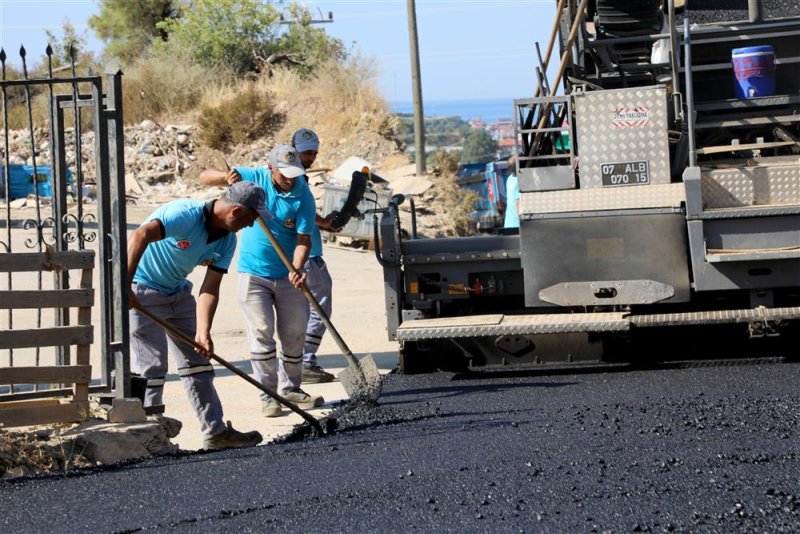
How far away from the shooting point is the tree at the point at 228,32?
→ 35.6m

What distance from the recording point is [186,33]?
3638 centimetres

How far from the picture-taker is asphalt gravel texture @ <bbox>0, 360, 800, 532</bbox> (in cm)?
433

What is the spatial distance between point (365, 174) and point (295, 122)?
803 inches

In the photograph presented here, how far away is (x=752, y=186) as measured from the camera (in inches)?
301

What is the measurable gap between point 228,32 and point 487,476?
32337mm

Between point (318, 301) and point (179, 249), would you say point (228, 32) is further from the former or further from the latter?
point (179, 249)

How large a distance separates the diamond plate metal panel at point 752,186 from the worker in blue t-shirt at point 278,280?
95.9 inches

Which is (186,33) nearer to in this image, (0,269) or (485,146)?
(485,146)

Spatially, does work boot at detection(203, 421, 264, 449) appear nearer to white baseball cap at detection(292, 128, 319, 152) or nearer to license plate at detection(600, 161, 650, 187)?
white baseball cap at detection(292, 128, 319, 152)

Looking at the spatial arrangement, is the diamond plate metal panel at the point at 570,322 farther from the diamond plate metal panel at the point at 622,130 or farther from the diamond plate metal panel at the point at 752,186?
the diamond plate metal panel at the point at 622,130

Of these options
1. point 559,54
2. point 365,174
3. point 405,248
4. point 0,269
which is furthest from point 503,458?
point 365,174

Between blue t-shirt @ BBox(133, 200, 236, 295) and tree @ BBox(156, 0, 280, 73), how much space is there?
29.3m

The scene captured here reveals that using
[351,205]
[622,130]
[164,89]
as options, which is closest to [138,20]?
Result: [164,89]

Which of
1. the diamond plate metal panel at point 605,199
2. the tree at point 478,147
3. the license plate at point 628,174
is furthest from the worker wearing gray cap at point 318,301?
the tree at point 478,147
